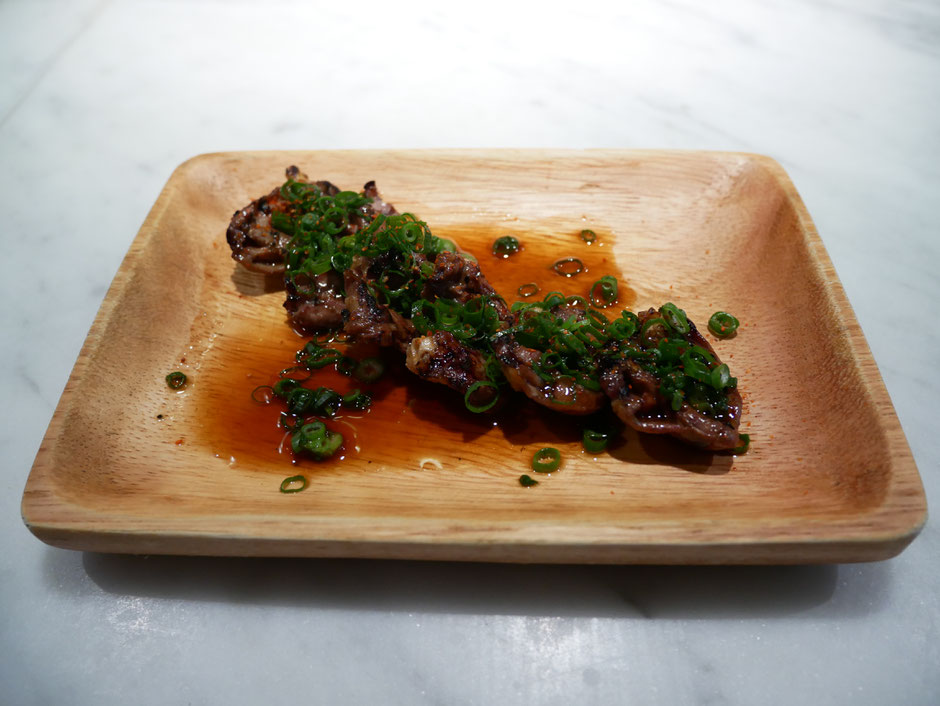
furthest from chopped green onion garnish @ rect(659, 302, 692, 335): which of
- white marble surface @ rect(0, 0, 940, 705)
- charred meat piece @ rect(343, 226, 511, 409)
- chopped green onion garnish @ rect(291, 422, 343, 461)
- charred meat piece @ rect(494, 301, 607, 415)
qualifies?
chopped green onion garnish @ rect(291, 422, 343, 461)

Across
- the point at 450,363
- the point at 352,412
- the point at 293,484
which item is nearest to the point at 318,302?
the point at 352,412

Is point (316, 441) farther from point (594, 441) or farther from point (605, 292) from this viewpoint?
point (605, 292)

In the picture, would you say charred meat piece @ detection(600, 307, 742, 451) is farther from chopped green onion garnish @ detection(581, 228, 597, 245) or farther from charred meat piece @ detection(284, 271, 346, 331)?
charred meat piece @ detection(284, 271, 346, 331)

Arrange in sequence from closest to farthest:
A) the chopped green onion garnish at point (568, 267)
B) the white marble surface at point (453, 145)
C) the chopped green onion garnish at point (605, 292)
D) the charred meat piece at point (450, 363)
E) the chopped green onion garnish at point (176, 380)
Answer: the white marble surface at point (453, 145) < the charred meat piece at point (450, 363) < the chopped green onion garnish at point (176, 380) < the chopped green onion garnish at point (605, 292) < the chopped green onion garnish at point (568, 267)

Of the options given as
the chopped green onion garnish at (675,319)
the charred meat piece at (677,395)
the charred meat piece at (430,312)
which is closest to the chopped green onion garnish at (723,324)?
the chopped green onion garnish at (675,319)

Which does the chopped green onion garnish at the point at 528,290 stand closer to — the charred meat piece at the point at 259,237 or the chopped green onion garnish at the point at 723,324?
the chopped green onion garnish at the point at 723,324

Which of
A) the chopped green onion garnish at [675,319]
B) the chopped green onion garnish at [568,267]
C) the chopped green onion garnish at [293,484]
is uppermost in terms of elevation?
the chopped green onion garnish at [675,319]

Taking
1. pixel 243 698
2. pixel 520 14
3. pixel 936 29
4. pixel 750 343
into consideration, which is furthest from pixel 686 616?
pixel 936 29
